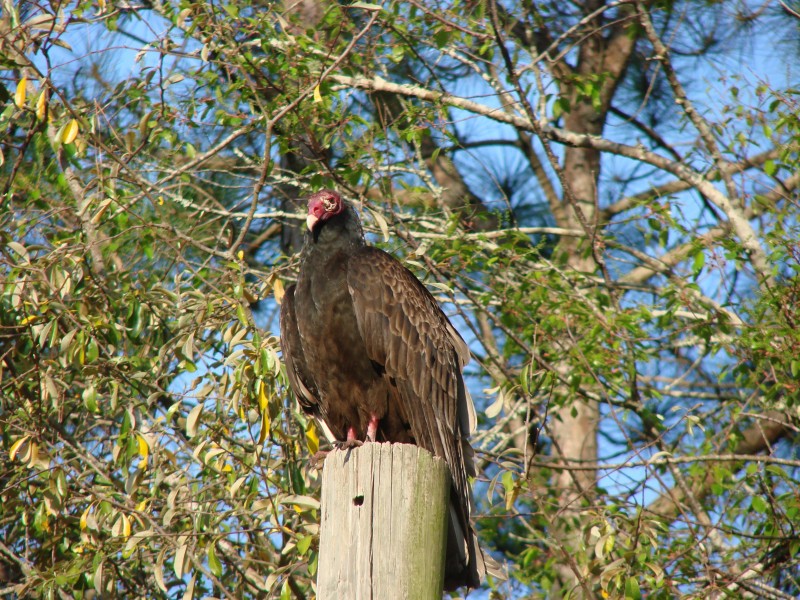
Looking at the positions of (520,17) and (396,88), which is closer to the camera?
(396,88)

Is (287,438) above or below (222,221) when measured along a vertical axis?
below

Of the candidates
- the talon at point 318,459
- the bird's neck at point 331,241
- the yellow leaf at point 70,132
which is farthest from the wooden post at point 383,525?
the yellow leaf at point 70,132

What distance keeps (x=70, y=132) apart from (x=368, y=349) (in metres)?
1.49

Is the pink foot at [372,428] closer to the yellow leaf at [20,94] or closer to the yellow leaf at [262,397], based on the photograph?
the yellow leaf at [262,397]

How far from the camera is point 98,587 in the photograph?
329 centimetres

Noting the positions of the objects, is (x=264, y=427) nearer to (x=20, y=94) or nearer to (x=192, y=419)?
(x=192, y=419)

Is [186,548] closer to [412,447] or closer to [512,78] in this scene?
[412,447]

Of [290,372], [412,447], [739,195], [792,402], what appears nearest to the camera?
[412,447]

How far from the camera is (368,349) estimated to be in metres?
3.33

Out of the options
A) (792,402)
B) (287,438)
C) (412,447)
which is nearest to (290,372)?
(287,438)

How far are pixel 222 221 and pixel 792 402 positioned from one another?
10.7 ft

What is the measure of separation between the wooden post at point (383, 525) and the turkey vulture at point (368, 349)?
0.96 meters

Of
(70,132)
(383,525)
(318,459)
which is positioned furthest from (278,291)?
(383,525)

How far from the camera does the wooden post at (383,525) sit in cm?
208
